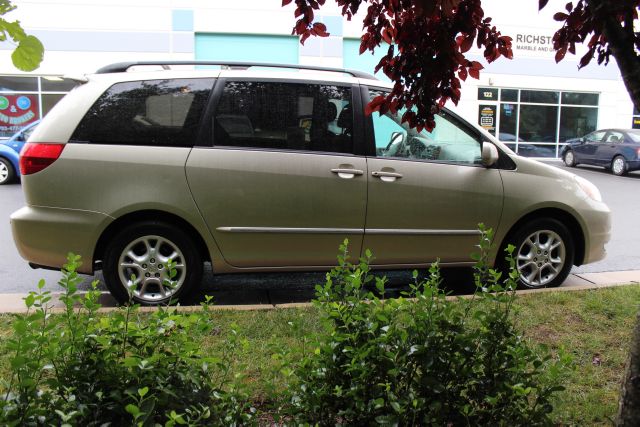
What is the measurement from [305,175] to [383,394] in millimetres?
2714

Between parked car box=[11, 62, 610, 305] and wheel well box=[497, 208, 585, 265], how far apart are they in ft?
0.13

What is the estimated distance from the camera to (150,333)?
6.81 feet

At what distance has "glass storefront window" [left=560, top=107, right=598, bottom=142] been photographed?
84.5 ft

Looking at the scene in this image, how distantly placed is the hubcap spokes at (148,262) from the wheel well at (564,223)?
2.81 meters

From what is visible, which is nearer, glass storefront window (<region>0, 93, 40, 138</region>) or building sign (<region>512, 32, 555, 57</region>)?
glass storefront window (<region>0, 93, 40, 138</region>)

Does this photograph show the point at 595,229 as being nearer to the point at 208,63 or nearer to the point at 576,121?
the point at 208,63

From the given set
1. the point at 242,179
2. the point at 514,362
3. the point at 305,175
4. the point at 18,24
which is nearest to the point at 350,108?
the point at 305,175

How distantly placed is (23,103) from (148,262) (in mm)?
19811

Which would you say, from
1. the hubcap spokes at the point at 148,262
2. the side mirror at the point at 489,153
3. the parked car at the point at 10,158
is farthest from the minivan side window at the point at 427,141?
the parked car at the point at 10,158

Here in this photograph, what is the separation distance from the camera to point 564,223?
17.5ft

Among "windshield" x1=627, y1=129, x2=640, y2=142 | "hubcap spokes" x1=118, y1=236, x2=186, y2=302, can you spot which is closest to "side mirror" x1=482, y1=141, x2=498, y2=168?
"hubcap spokes" x1=118, y1=236, x2=186, y2=302

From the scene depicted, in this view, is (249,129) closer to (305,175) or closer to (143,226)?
(305,175)

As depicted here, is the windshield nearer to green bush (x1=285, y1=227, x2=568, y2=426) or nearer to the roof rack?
the roof rack

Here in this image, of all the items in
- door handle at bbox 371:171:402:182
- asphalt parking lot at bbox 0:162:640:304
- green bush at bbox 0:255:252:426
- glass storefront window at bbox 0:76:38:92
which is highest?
glass storefront window at bbox 0:76:38:92
